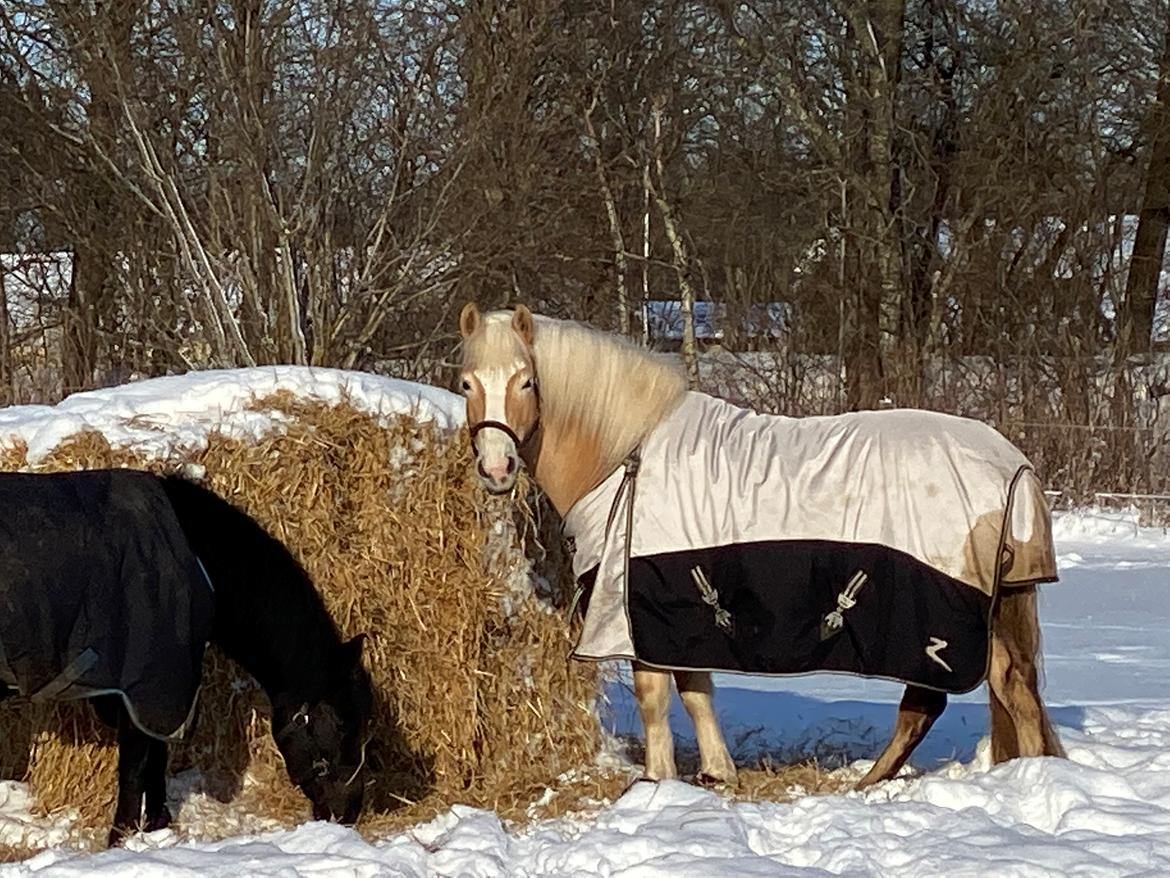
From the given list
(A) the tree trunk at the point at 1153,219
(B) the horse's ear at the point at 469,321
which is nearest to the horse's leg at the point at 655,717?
(B) the horse's ear at the point at 469,321

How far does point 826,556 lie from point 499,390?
118cm

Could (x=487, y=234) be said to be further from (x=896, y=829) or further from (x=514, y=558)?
(x=896, y=829)

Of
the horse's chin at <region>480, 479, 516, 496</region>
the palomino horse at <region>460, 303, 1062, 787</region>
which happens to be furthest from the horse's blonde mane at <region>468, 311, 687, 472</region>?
the horse's chin at <region>480, 479, 516, 496</region>

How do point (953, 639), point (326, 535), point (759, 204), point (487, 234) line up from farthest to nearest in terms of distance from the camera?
point (759, 204) → point (487, 234) → point (326, 535) → point (953, 639)

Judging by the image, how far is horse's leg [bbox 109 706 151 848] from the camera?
14.8ft

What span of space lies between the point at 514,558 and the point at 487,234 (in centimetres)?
744

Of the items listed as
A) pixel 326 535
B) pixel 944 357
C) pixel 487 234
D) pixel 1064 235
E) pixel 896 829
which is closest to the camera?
pixel 896 829

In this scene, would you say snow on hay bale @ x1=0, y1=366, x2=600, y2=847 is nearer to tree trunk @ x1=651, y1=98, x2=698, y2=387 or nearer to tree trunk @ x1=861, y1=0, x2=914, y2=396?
tree trunk @ x1=651, y1=98, x2=698, y2=387

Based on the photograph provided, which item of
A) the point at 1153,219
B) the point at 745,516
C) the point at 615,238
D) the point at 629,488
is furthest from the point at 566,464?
the point at 1153,219

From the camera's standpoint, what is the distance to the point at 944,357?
15031 mm

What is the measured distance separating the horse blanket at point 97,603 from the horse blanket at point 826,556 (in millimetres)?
1292

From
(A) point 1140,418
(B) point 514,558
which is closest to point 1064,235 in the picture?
(A) point 1140,418

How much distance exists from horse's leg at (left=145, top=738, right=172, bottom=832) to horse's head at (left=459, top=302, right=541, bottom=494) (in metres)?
A: 1.36

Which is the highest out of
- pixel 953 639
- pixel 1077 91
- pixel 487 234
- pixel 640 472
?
pixel 1077 91
